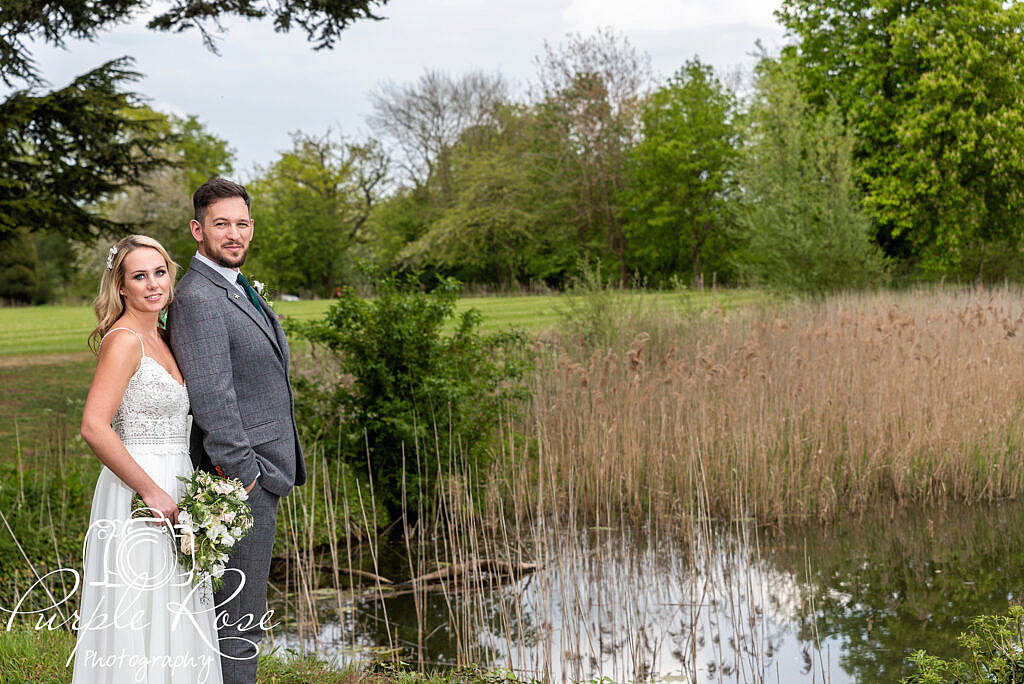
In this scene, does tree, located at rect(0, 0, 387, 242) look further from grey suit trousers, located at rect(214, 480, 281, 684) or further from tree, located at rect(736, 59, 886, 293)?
tree, located at rect(736, 59, 886, 293)

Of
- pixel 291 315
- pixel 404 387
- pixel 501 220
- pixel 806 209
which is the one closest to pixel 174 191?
pixel 501 220

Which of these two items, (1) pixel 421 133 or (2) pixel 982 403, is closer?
(2) pixel 982 403

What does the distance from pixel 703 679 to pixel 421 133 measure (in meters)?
34.3

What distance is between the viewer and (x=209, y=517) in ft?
8.66

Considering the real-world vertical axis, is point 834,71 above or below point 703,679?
above

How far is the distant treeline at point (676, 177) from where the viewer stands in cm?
1891

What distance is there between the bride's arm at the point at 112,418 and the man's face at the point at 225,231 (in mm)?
380

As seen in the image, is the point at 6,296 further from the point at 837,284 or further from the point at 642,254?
the point at 837,284

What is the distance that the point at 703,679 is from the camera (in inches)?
190

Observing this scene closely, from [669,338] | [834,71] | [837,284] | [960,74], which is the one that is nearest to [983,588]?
[669,338]

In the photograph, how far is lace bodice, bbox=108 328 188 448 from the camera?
8.97ft

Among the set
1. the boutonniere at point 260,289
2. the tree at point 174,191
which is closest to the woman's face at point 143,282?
the boutonniere at point 260,289

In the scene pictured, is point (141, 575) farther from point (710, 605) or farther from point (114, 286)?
point (710, 605)

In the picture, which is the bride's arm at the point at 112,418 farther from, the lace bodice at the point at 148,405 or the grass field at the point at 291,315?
the grass field at the point at 291,315
